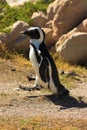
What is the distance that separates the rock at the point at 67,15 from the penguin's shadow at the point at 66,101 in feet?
20.9

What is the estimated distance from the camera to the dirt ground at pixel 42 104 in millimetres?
10016

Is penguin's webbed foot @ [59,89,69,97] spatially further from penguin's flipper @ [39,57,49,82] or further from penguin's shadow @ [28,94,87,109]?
penguin's flipper @ [39,57,49,82]

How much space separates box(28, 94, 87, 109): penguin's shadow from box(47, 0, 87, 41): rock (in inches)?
251

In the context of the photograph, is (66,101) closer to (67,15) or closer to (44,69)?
(44,69)

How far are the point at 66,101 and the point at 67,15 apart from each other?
276 inches

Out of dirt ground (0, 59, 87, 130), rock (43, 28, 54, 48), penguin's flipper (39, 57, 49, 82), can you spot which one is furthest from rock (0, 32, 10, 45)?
penguin's flipper (39, 57, 49, 82)

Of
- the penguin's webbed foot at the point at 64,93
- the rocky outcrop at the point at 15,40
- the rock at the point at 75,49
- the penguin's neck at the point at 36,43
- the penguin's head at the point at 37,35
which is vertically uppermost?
the penguin's head at the point at 37,35

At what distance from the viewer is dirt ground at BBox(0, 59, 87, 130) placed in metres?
10.0

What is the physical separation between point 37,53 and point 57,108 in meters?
1.40

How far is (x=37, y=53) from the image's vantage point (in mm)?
11469

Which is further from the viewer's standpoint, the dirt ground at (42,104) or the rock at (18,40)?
the rock at (18,40)

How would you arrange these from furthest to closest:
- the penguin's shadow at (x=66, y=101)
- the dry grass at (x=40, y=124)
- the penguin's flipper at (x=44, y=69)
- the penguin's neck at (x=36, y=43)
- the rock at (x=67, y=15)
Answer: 1. the rock at (x=67, y=15)
2. the penguin's neck at (x=36, y=43)
3. the penguin's flipper at (x=44, y=69)
4. the penguin's shadow at (x=66, y=101)
5. the dry grass at (x=40, y=124)

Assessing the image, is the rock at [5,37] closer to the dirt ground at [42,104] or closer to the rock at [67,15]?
the rock at [67,15]

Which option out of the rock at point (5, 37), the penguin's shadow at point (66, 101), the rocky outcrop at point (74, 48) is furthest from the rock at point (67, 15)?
the penguin's shadow at point (66, 101)
